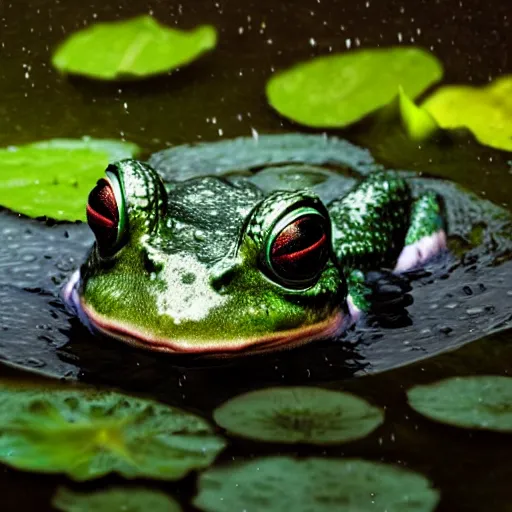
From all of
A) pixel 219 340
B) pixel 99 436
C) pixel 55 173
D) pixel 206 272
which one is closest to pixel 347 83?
pixel 55 173

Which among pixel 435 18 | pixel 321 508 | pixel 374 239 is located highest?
pixel 435 18

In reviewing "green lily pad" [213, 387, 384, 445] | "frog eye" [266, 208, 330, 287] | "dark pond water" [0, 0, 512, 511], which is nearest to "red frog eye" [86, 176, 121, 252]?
"dark pond water" [0, 0, 512, 511]

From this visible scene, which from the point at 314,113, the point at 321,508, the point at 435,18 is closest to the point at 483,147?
the point at 314,113

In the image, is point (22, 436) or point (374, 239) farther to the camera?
point (374, 239)

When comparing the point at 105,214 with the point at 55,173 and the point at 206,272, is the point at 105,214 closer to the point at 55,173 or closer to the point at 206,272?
the point at 206,272

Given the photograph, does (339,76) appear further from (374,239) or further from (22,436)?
(22,436)

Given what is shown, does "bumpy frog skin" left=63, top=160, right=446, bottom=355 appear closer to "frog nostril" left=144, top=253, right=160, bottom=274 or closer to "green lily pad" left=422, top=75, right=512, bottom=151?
"frog nostril" left=144, top=253, right=160, bottom=274

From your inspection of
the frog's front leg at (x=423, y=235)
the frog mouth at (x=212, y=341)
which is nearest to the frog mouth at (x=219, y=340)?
the frog mouth at (x=212, y=341)
